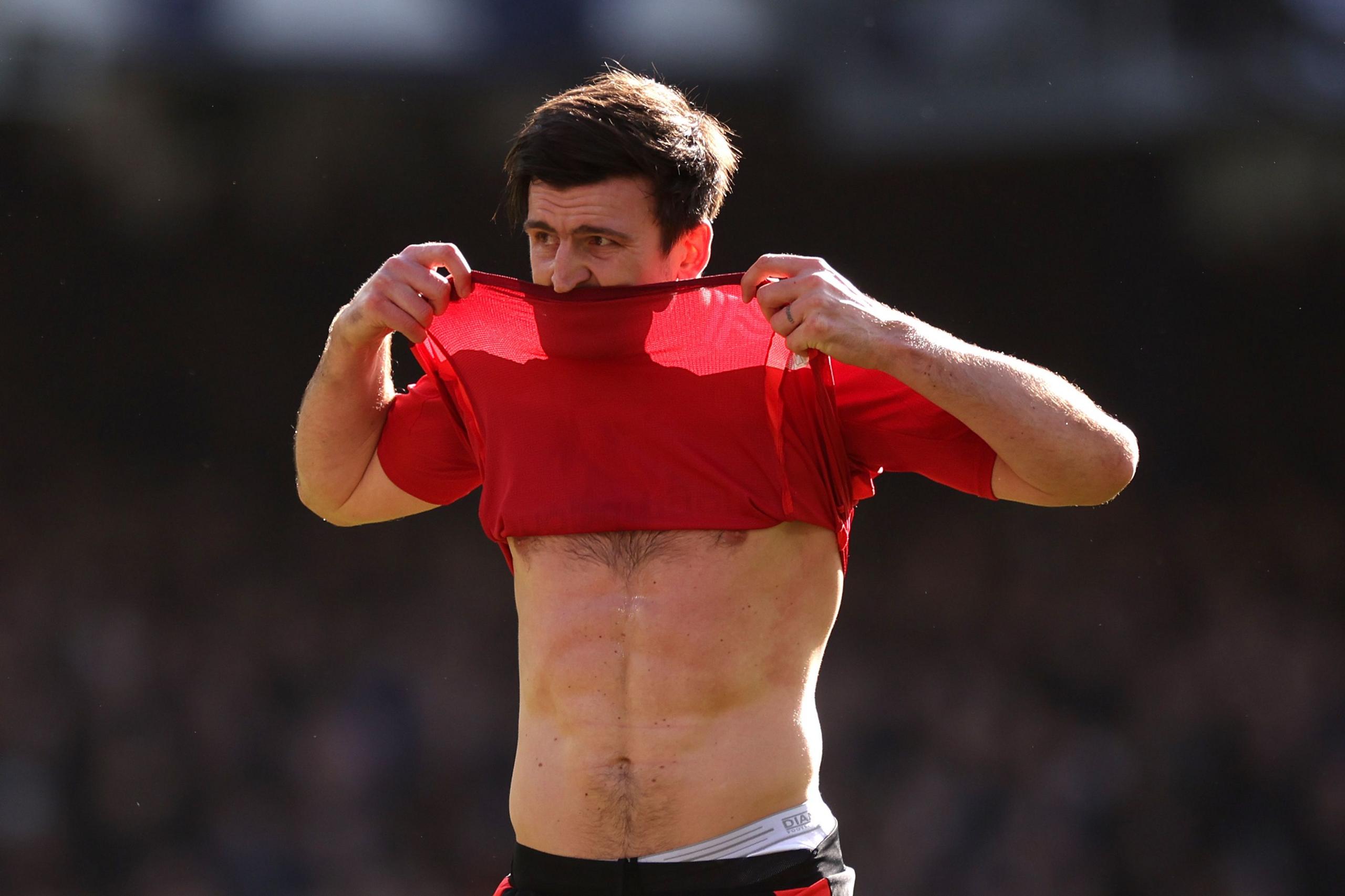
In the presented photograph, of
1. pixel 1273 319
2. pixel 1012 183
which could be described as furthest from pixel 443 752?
pixel 1273 319

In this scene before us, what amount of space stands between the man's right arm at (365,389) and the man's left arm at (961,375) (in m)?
0.57

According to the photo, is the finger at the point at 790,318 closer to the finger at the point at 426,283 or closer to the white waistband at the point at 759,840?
the finger at the point at 426,283

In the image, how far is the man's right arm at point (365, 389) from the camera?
8.18 feet

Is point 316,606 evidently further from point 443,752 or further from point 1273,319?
point 1273,319

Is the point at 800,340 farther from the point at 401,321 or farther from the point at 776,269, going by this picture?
the point at 401,321

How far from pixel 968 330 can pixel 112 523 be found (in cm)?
502

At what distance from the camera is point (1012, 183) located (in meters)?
6.98

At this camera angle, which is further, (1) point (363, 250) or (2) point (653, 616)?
(1) point (363, 250)

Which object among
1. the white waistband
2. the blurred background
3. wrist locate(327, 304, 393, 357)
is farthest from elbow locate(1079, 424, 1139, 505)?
the blurred background

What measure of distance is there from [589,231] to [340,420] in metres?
0.62

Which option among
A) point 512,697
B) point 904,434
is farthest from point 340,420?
point 512,697

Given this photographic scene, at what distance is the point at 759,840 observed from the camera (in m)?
2.40

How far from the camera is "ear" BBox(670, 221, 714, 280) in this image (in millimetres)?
2643

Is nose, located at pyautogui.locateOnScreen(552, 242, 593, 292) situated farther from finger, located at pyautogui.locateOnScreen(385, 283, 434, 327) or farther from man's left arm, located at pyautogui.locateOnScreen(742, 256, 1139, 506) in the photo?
man's left arm, located at pyautogui.locateOnScreen(742, 256, 1139, 506)
